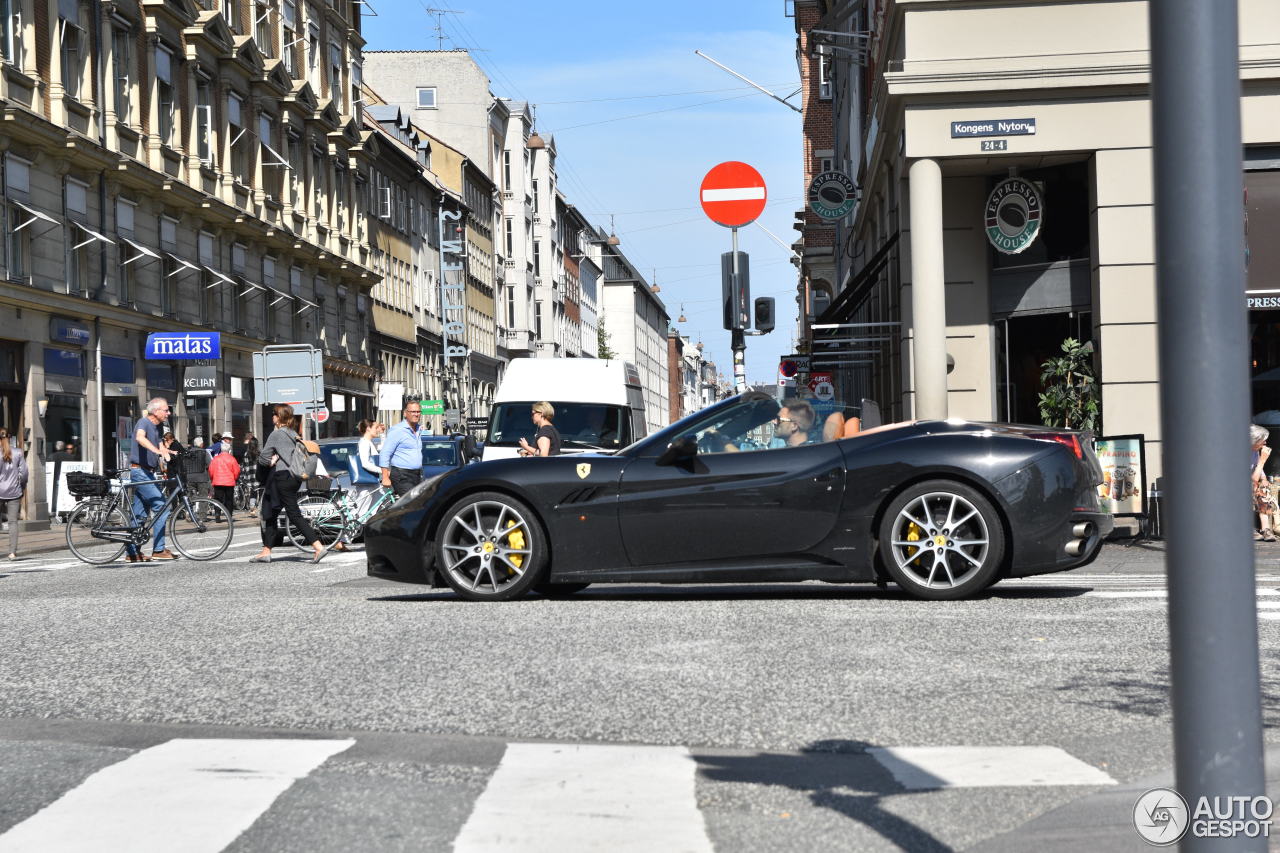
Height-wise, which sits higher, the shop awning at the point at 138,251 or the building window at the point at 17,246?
the shop awning at the point at 138,251

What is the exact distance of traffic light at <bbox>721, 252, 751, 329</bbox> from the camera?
13.1 meters

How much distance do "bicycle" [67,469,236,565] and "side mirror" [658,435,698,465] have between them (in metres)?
9.46

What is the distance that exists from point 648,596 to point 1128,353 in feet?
34.2

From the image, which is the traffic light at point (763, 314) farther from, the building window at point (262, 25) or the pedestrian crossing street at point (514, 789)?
the building window at point (262, 25)

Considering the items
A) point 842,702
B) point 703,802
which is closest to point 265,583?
point 842,702

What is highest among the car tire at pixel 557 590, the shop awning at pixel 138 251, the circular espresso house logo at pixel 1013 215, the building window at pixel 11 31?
the building window at pixel 11 31

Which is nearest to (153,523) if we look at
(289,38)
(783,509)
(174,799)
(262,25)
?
(783,509)

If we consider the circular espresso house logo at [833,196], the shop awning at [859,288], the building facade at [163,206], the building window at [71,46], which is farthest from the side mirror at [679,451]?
the building window at [71,46]

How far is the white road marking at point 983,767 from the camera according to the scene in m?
4.62

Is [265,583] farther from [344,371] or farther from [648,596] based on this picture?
[344,371]

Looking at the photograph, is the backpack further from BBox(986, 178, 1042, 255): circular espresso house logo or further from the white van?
BBox(986, 178, 1042, 255): circular espresso house logo

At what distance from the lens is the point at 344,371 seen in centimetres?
5722

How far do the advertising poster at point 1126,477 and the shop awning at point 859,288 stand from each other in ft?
21.3

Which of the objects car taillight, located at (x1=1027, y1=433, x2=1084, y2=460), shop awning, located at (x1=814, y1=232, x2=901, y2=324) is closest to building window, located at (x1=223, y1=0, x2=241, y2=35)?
shop awning, located at (x1=814, y1=232, x2=901, y2=324)
